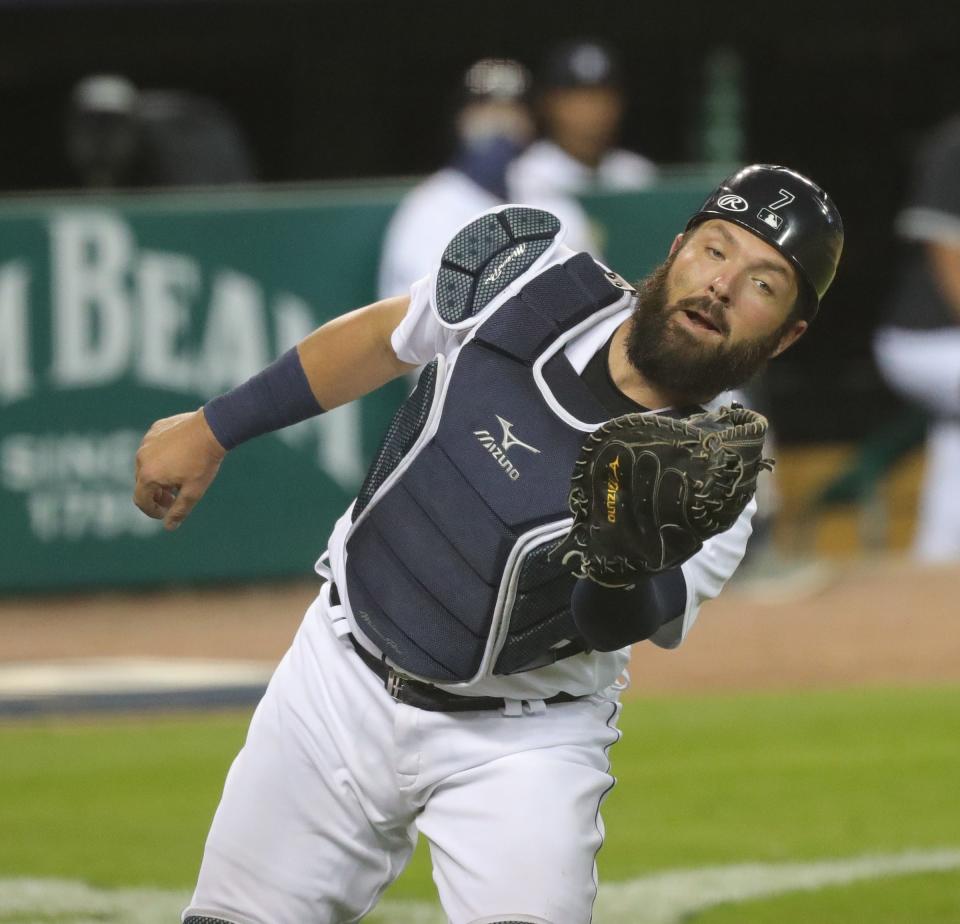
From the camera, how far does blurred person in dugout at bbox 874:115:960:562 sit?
8.93 m

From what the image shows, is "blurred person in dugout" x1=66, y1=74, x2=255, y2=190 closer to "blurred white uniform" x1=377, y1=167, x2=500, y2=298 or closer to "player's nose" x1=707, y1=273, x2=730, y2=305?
"blurred white uniform" x1=377, y1=167, x2=500, y2=298

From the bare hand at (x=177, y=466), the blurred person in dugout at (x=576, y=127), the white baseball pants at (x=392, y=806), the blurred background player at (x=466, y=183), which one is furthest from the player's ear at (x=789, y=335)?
the blurred person in dugout at (x=576, y=127)

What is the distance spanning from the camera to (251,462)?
854cm

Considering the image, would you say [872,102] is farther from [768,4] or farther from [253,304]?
[253,304]

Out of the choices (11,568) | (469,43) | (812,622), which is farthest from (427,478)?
(469,43)

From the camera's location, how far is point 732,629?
796 centimetres

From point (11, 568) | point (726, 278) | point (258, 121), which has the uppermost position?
point (726, 278)

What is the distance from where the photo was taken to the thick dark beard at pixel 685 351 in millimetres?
3055

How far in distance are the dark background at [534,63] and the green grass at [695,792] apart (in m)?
5.20

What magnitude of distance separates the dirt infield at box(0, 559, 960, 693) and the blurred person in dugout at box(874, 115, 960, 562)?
300 mm

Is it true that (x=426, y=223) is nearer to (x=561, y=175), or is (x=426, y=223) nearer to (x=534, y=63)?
(x=561, y=175)

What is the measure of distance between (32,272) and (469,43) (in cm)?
471

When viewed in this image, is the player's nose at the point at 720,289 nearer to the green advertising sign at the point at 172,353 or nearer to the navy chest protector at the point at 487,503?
the navy chest protector at the point at 487,503

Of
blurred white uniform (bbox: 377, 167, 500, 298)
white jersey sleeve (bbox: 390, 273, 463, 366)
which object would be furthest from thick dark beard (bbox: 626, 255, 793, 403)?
blurred white uniform (bbox: 377, 167, 500, 298)
